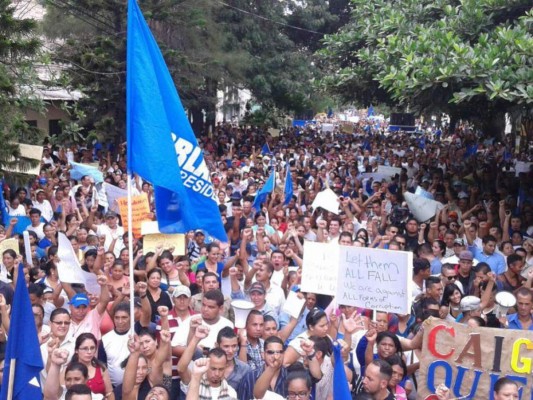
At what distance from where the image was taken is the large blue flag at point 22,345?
4.21 metres

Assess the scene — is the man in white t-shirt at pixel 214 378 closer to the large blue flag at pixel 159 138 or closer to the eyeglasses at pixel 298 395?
the eyeglasses at pixel 298 395

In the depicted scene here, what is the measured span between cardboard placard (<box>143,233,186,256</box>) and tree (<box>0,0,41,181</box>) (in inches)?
138

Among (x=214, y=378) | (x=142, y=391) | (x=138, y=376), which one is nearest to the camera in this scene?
(x=214, y=378)

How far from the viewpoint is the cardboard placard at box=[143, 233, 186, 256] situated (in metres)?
7.74

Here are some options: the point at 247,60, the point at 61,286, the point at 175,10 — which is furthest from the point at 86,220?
the point at 247,60

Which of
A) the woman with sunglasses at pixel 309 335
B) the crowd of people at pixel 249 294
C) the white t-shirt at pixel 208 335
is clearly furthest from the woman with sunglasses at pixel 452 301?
the white t-shirt at pixel 208 335

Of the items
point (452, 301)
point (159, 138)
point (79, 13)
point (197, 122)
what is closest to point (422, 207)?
point (452, 301)

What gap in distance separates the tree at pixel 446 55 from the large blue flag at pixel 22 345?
7.18m

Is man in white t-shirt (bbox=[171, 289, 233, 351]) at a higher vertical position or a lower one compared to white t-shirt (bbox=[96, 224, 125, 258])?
lower

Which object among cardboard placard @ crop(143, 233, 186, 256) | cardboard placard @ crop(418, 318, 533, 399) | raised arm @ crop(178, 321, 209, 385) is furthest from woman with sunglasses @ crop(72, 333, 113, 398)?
cardboard placard @ crop(143, 233, 186, 256)

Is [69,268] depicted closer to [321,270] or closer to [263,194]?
[321,270]

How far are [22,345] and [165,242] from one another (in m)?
3.54

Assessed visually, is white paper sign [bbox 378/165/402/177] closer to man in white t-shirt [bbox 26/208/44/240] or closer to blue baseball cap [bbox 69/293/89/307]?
man in white t-shirt [bbox 26/208/44/240]

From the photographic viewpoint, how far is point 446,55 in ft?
35.8
